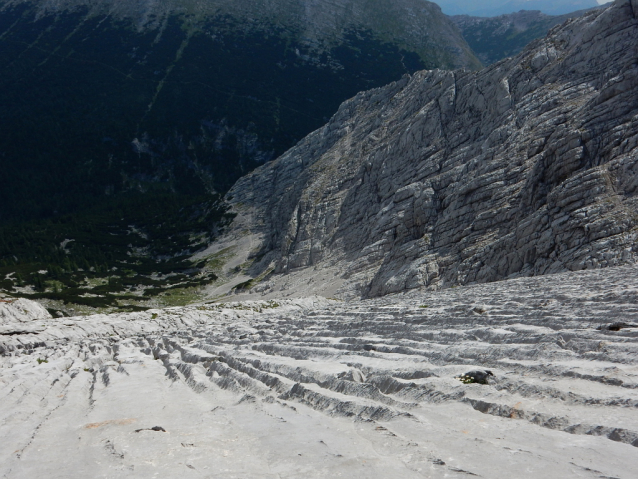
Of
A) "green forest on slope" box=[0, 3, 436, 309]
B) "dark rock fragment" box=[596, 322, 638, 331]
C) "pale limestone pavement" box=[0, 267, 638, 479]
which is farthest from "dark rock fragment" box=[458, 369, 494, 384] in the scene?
"green forest on slope" box=[0, 3, 436, 309]

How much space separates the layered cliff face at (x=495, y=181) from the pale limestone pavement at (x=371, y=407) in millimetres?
24709

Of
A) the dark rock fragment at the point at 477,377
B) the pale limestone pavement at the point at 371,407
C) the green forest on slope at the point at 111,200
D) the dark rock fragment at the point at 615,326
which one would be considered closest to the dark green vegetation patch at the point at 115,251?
the green forest on slope at the point at 111,200

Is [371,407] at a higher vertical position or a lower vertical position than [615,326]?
lower

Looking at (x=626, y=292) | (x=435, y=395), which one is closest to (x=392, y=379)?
(x=435, y=395)

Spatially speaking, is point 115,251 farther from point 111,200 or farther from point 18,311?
point 18,311

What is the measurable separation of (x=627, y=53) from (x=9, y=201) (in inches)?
7445

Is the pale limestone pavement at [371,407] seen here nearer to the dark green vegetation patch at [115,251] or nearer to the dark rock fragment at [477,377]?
the dark rock fragment at [477,377]

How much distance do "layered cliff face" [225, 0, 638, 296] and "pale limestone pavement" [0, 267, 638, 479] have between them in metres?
24.7

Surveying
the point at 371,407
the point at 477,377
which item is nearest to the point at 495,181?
the point at 477,377

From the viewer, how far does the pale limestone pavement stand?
199 inches

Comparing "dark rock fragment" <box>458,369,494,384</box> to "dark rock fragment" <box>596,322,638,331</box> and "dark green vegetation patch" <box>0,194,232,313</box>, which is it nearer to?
"dark rock fragment" <box>596,322,638,331</box>

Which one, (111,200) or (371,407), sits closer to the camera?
(371,407)

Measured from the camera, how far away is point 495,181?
46812mm

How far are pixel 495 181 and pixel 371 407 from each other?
44.3 metres
